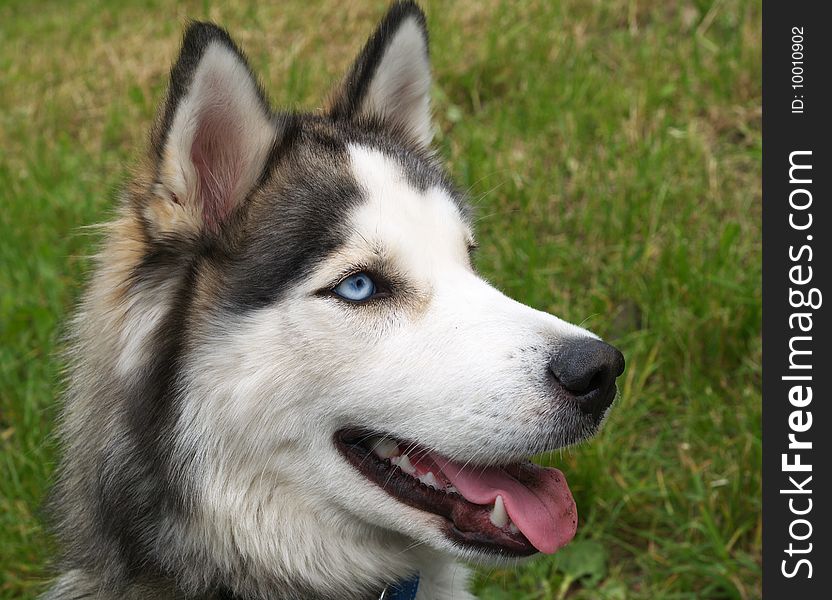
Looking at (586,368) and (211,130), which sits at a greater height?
(211,130)

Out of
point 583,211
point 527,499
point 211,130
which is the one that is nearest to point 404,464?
point 527,499

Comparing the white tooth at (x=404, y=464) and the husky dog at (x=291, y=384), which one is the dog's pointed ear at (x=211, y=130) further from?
the white tooth at (x=404, y=464)

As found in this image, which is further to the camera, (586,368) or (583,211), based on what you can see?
(583,211)

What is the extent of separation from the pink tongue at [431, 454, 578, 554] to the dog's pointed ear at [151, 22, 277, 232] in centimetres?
96

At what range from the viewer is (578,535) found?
380cm

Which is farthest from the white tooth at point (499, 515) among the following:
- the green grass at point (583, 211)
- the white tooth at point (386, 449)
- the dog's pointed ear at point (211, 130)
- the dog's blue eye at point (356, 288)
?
the green grass at point (583, 211)

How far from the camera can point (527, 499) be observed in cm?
247

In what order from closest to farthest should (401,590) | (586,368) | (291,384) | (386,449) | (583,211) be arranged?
(586,368) → (291,384) → (386,449) → (401,590) → (583,211)

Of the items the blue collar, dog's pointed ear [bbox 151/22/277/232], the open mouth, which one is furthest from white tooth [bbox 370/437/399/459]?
dog's pointed ear [bbox 151/22/277/232]

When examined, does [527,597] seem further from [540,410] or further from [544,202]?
[544,202]

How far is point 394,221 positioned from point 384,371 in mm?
439

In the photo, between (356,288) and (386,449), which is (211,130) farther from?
(386,449)

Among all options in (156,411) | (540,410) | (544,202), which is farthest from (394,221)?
(544,202)

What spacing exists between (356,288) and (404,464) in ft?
1.62
